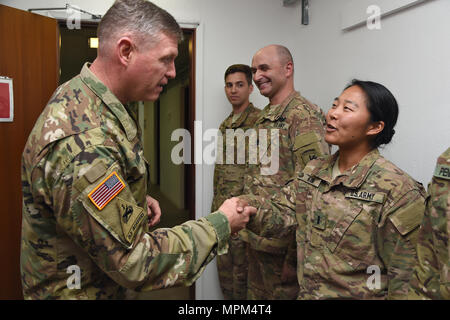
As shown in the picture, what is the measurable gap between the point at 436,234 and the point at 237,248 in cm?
191

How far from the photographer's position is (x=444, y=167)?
0.95 metres

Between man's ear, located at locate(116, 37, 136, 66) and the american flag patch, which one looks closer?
the american flag patch

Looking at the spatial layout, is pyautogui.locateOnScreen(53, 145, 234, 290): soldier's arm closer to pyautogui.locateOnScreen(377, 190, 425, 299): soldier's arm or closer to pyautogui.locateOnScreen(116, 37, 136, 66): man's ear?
pyautogui.locateOnScreen(116, 37, 136, 66): man's ear

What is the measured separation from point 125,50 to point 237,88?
171 centimetres

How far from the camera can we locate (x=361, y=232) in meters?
1.34

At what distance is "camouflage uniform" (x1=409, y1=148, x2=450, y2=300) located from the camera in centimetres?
93

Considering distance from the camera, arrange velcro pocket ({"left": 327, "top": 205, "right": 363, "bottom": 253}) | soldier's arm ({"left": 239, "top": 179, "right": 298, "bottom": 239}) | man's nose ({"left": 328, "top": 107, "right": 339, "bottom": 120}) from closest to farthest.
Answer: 1. velcro pocket ({"left": 327, "top": 205, "right": 363, "bottom": 253})
2. man's nose ({"left": 328, "top": 107, "right": 339, "bottom": 120})
3. soldier's arm ({"left": 239, "top": 179, "right": 298, "bottom": 239})

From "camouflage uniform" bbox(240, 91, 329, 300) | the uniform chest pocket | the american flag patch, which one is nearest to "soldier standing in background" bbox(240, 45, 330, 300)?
"camouflage uniform" bbox(240, 91, 329, 300)

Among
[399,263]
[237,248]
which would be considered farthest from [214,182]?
[399,263]

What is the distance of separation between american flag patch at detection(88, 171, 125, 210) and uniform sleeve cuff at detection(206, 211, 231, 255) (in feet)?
1.14

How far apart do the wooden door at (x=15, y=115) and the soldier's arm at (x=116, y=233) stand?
1105 mm

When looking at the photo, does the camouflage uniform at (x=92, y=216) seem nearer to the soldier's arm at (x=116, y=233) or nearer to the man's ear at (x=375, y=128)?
the soldier's arm at (x=116, y=233)

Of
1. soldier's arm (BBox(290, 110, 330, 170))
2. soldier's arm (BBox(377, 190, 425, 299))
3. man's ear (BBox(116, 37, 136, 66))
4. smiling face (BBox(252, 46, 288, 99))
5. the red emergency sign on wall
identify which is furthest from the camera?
smiling face (BBox(252, 46, 288, 99))

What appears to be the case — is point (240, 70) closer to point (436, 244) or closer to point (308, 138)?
point (308, 138)
